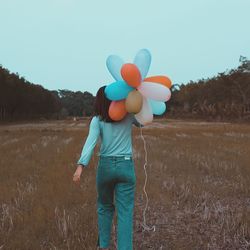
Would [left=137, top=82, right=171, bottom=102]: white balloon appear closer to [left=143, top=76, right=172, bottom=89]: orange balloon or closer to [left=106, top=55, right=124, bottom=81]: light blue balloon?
[left=143, top=76, right=172, bottom=89]: orange balloon

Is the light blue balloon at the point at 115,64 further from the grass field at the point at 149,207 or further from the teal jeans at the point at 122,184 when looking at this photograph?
the grass field at the point at 149,207

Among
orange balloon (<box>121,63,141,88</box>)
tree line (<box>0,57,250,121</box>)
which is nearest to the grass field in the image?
orange balloon (<box>121,63,141,88</box>)

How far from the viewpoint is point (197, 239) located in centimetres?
505

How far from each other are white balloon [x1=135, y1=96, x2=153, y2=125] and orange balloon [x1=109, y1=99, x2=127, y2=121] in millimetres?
199

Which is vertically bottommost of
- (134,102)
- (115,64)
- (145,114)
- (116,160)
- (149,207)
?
(149,207)

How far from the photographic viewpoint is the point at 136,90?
4.48 m

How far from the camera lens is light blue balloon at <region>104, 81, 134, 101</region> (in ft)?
14.3

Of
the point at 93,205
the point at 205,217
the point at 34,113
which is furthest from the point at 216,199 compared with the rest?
the point at 34,113

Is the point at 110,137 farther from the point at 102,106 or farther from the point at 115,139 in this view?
the point at 102,106

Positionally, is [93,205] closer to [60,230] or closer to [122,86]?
[60,230]

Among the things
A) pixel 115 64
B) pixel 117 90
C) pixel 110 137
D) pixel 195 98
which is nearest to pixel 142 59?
pixel 115 64

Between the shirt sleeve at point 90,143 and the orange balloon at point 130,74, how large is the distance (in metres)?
0.51

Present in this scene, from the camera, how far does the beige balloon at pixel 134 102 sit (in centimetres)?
433

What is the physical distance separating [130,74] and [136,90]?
254 mm
